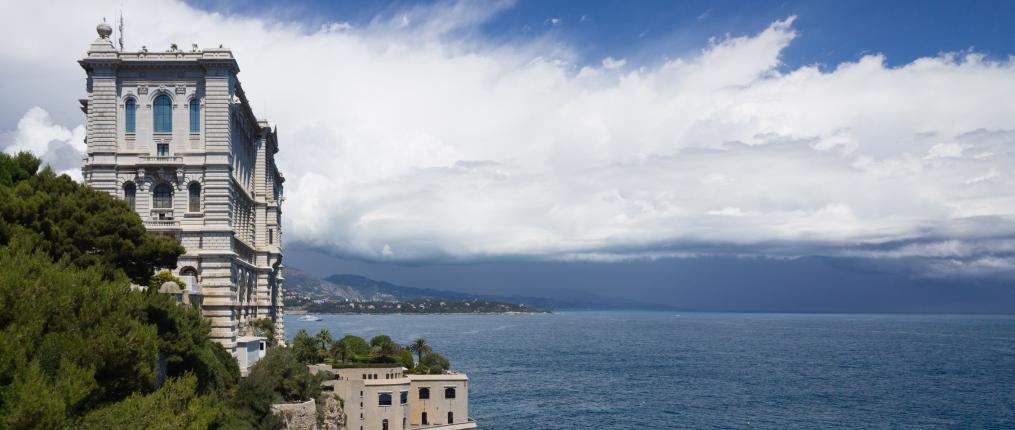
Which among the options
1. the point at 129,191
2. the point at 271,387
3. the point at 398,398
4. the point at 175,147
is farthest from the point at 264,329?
the point at 175,147

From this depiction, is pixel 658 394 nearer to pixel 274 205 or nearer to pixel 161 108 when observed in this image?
pixel 274 205

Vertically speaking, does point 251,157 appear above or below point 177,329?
above

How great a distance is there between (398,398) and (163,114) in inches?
1121

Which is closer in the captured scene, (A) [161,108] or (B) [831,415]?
(A) [161,108]

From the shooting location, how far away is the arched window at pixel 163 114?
53.6 m

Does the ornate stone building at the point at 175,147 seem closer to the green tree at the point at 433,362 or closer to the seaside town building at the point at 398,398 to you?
the seaside town building at the point at 398,398

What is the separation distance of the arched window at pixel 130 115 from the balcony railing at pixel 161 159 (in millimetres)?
2118

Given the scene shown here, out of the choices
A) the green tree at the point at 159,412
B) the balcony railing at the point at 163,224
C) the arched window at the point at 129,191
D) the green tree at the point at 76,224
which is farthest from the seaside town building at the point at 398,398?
the green tree at the point at 159,412

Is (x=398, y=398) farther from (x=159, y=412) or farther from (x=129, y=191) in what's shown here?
(x=159, y=412)

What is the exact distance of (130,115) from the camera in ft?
175

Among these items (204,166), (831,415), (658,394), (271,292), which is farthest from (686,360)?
(204,166)

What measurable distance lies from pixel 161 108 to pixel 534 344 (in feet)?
501

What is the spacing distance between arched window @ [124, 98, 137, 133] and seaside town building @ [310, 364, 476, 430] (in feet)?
79.3

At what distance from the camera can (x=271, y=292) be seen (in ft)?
257
